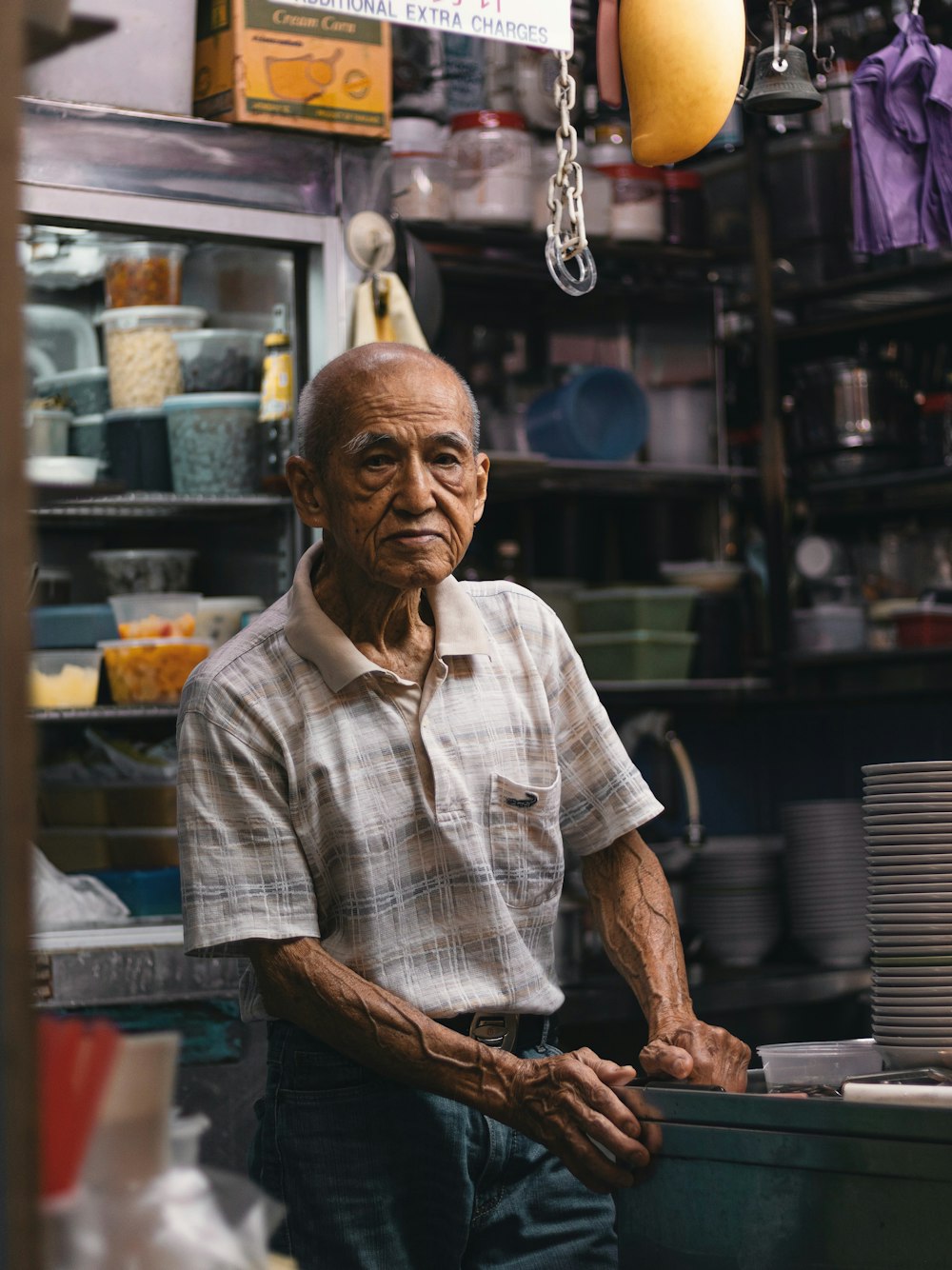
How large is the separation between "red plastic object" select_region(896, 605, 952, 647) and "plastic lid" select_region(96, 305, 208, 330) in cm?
199

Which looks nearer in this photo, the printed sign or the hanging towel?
the printed sign

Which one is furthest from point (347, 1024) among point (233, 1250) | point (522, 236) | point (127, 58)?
point (522, 236)

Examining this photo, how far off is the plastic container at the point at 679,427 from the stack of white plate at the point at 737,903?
41.3 inches

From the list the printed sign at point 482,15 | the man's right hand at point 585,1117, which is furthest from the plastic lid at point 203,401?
the man's right hand at point 585,1117

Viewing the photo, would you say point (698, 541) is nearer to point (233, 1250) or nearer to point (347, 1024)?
point (347, 1024)

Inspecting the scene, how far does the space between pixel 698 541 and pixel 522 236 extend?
1.08 meters

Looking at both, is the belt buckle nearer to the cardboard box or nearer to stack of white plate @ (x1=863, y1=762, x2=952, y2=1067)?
stack of white plate @ (x1=863, y1=762, x2=952, y2=1067)

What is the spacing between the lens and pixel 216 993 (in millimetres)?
3309

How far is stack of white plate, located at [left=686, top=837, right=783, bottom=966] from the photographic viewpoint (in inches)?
177

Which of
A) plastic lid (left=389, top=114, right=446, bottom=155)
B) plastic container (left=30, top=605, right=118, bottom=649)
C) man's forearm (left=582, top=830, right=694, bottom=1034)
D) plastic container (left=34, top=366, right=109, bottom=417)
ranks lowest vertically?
man's forearm (left=582, top=830, right=694, bottom=1034)

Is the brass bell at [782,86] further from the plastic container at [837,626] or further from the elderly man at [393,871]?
the plastic container at [837,626]

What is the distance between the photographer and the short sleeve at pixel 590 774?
207 cm

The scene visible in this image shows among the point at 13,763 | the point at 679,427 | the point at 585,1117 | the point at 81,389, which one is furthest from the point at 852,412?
the point at 13,763

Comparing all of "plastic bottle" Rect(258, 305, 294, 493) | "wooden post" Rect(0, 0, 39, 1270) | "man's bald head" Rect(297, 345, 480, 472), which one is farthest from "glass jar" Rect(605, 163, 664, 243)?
"wooden post" Rect(0, 0, 39, 1270)
